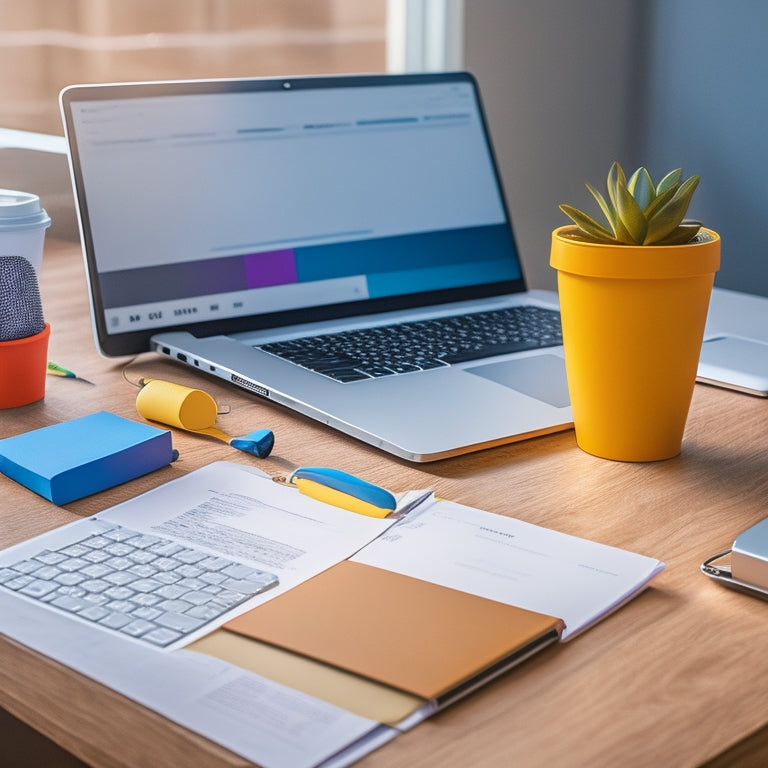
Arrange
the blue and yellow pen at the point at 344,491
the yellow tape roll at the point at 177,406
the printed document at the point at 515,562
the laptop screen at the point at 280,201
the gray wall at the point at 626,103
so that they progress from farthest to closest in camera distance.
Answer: the gray wall at the point at 626,103 → the laptop screen at the point at 280,201 → the yellow tape roll at the point at 177,406 → the blue and yellow pen at the point at 344,491 → the printed document at the point at 515,562

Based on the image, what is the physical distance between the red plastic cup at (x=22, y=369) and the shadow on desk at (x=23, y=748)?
302mm

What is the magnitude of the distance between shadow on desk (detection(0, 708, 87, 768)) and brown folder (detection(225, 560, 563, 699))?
518 mm

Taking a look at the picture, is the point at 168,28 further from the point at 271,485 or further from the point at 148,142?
the point at 271,485

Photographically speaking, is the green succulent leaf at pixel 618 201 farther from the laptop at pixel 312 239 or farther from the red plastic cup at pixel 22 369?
the red plastic cup at pixel 22 369

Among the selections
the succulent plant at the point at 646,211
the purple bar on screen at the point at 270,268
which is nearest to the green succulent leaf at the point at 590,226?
the succulent plant at the point at 646,211

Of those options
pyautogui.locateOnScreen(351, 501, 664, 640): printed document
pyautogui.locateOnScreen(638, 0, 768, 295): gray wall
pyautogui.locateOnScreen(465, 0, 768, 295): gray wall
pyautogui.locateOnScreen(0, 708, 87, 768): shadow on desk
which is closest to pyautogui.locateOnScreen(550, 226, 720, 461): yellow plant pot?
pyautogui.locateOnScreen(351, 501, 664, 640): printed document

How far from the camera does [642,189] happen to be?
76 centimetres

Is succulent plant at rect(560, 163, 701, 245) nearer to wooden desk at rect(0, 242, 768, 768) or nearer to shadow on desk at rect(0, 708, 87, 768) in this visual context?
wooden desk at rect(0, 242, 768, 768)

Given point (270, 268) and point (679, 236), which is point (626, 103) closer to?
point (270, 268)

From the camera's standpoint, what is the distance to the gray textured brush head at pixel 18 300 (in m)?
0.89

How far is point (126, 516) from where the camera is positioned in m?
0.68

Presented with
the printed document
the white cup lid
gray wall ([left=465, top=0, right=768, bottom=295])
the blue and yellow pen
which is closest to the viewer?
the printed document

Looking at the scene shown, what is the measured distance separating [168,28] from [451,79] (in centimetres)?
42

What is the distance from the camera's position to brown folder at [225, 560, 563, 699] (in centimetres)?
50
